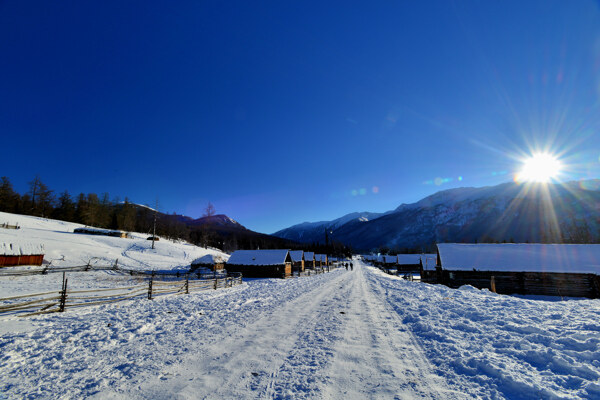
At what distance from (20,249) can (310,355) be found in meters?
47.9

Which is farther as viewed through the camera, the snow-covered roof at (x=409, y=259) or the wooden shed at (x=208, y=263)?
the snow-covered roof at (x=409, y=259)

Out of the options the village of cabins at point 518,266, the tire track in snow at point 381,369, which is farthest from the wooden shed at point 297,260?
the tire track in snow at point 381,369

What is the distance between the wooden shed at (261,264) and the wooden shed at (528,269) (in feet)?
79.6

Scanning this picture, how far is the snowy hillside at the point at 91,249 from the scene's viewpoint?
131 feet

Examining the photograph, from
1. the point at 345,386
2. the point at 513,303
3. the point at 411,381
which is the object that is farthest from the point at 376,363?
the point at 513,303

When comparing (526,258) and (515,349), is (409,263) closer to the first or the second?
(526,258)

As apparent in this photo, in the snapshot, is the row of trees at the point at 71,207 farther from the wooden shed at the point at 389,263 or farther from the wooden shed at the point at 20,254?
the wooden shed at the point at 389,263

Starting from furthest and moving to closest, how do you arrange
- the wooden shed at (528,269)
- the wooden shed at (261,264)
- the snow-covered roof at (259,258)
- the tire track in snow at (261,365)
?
the snow-covered roof at (259,258)
the wooden shed at (261,264)
the wooden shed at (528,269)
the tire track in snow at (261,365)

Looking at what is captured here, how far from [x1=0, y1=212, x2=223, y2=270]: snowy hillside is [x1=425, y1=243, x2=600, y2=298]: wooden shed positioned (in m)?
49.8

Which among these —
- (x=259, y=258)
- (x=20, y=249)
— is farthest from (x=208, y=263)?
(x=20, y=249)

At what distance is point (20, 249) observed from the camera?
3353cm

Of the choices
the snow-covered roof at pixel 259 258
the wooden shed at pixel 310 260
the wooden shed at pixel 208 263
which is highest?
the snow-covered roof at pixel 259 258

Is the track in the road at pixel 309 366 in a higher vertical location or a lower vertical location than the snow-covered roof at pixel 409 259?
higher

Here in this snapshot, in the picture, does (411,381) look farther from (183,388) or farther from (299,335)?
(183,388)
